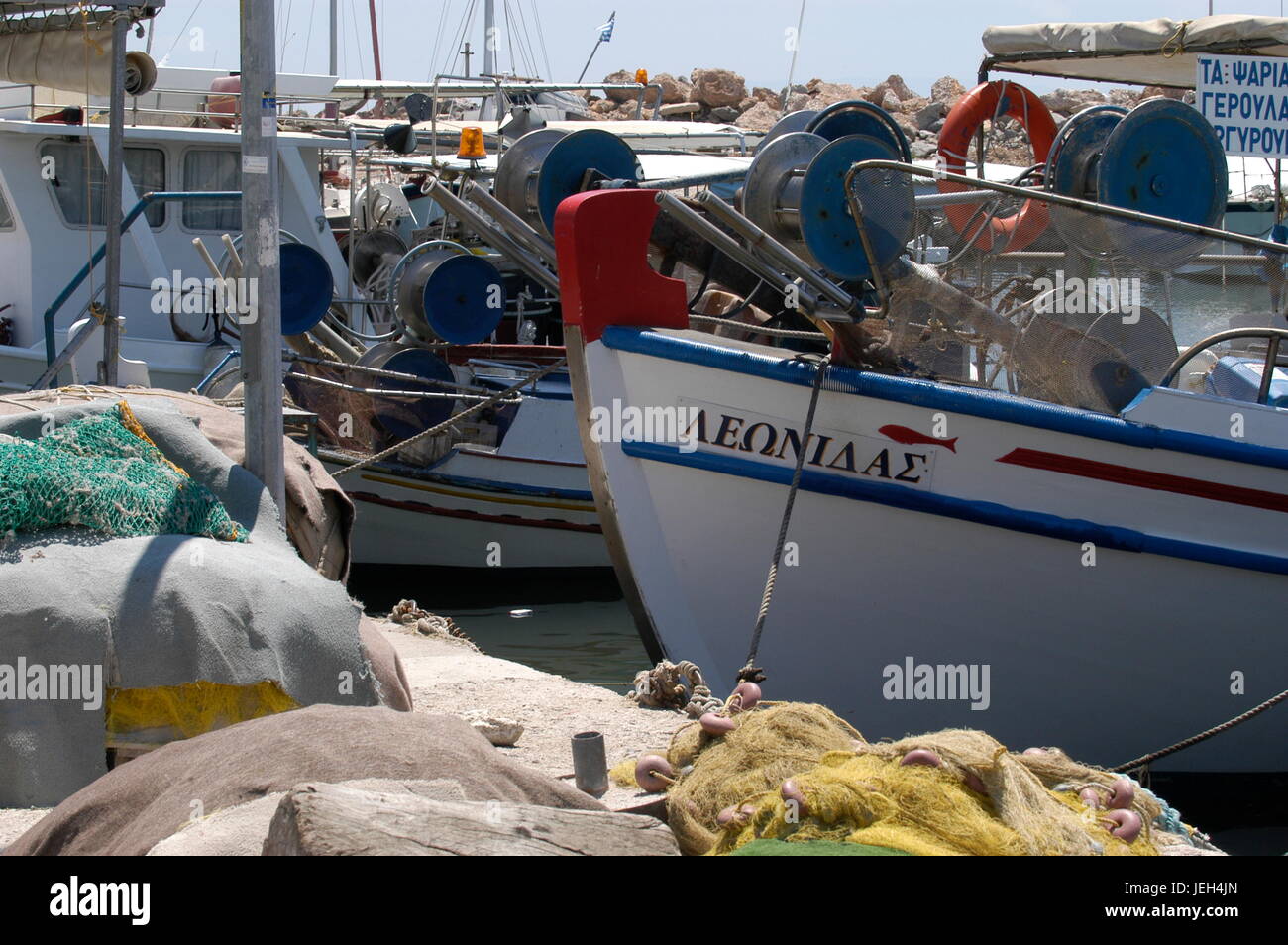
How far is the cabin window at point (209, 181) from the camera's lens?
1227 cm

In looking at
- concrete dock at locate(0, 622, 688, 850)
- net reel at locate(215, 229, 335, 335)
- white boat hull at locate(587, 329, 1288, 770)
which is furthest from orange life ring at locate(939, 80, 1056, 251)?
net reel at locate(215, 229, 335, 335)

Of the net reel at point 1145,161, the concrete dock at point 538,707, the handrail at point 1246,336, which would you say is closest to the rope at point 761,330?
the net reel at point 1145,161

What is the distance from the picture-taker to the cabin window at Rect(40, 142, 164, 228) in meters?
11.7

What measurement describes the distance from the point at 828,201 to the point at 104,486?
3.50 meters

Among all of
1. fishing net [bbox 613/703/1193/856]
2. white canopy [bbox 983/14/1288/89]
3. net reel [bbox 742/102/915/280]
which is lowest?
fishing net [bbox 613/703/1193/856]

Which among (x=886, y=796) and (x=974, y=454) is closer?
(x=886, y=796)

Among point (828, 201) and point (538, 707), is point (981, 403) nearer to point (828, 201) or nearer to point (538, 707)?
point (828, 201)

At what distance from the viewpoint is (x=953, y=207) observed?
23.7ft

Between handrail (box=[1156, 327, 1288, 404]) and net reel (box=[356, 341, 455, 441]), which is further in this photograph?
net reel (box=[356, 341, 455, 441])

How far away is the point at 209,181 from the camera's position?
486 inches

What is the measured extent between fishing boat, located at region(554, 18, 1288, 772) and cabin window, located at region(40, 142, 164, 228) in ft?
22.9

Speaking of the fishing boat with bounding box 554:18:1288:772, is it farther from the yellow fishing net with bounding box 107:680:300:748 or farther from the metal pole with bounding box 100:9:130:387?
the metal pole with bounding box 100:9:130:387

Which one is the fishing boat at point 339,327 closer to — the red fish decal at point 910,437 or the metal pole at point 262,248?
the red fish decal at point 910,437

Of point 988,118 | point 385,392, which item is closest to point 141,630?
point 988,118
